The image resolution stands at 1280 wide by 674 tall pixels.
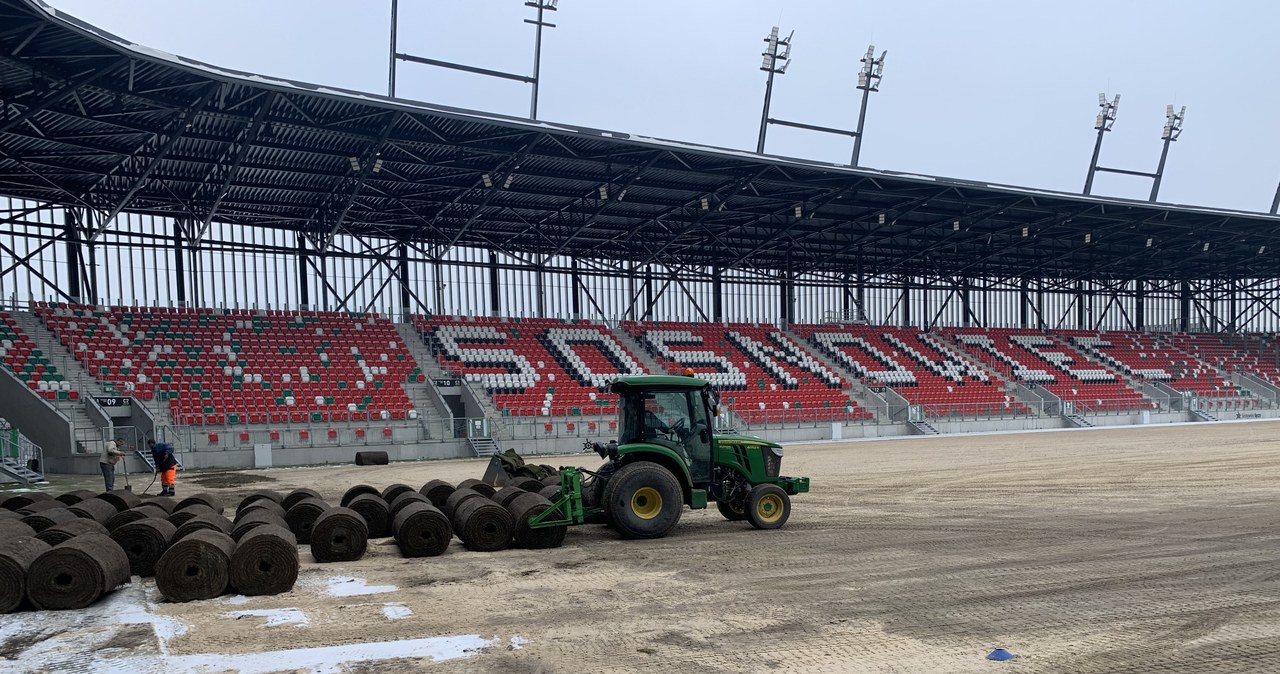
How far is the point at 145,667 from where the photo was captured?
20.7 feet

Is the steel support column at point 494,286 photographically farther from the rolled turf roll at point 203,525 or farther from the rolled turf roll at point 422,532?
the rolled turf roll at point 422,532

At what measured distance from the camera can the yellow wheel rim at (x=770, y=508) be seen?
11930 millimetres

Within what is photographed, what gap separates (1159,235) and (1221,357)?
41.7 feet

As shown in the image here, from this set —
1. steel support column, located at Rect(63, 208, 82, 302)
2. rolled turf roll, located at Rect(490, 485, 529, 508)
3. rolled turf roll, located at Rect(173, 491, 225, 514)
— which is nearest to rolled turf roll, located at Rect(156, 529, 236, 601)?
rolled turf roll, located at Rect(173, 491, 225, 514)

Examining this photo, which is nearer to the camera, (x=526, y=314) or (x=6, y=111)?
(x=6, y=111)

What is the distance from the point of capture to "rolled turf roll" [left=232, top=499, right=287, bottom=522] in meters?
11.2

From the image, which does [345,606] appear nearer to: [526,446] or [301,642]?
[301,642]

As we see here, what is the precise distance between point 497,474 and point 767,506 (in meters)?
6.43

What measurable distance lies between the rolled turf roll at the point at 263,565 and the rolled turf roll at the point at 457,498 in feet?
9.56

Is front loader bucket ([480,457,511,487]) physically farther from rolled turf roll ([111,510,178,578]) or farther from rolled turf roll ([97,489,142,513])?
rolled turf roll ([111,510,178,578])

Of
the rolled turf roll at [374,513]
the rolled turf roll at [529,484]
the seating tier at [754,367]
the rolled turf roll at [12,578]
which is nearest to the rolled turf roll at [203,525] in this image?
the rolled turf roll at [12,578]

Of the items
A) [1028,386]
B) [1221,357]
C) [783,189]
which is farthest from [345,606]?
[1221,357]

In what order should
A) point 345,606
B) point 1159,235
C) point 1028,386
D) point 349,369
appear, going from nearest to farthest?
point 345,606, point 349,369, point 1028,386, point 1159,235

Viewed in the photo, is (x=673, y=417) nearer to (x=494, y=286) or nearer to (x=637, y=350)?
(x=637, y=350)
